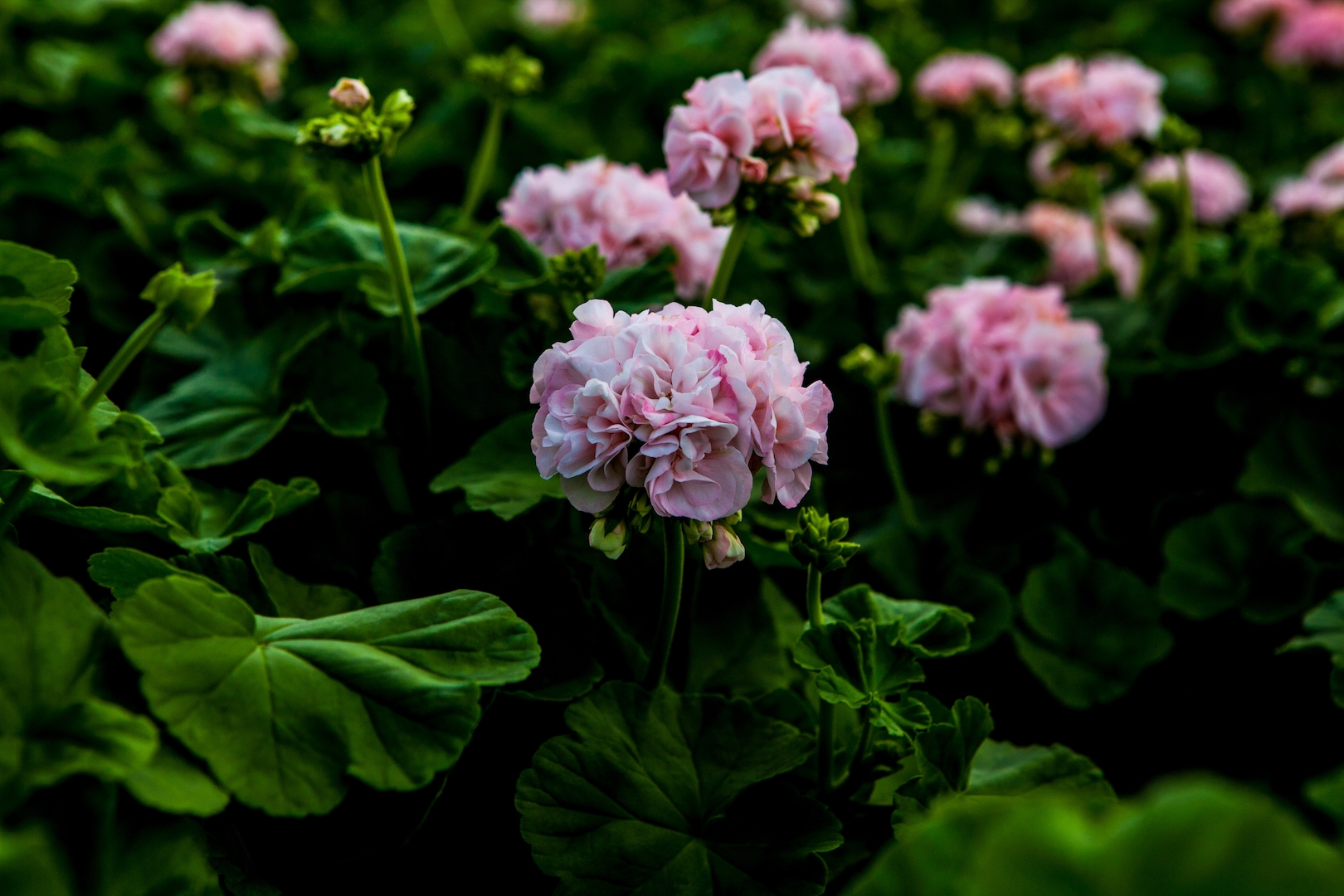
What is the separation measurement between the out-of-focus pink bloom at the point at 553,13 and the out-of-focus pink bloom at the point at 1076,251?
1.74 meters

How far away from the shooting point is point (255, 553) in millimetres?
1443

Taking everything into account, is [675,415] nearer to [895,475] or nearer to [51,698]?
[51,698]

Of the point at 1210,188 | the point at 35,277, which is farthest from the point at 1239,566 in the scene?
the point at 35,277

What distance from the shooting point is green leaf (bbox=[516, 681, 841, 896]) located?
4.33ft

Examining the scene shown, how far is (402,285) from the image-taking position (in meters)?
1.66

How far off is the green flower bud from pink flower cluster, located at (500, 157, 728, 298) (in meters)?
0.75

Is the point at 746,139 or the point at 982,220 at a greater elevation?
the point at 746,139

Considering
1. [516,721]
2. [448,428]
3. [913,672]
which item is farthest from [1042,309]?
[516,721]

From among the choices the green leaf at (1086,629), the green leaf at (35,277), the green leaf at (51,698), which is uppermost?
the green leaf at (35,277)

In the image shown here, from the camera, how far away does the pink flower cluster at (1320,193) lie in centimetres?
282

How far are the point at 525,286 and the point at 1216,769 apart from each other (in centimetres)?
146

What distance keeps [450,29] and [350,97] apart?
222 centimetres

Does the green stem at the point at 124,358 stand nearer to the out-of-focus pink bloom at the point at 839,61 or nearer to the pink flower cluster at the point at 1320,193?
the out-of-focus pink bloom at the point at 839,61

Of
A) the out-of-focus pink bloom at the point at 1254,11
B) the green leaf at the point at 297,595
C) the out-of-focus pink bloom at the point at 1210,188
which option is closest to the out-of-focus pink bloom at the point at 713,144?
the green leaf at the point at 297,595
